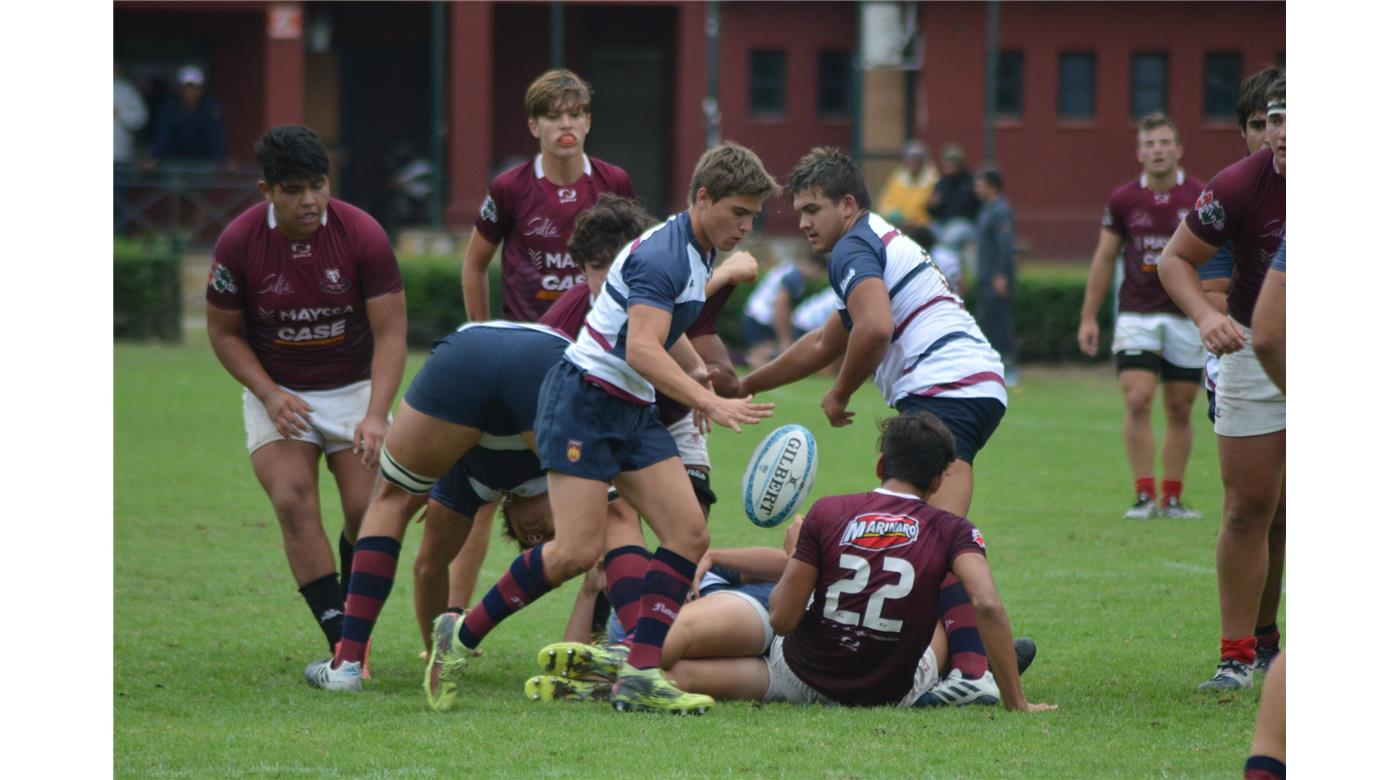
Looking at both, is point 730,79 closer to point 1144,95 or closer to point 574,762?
point 1144,95

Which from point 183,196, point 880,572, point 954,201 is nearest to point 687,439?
point 880,572

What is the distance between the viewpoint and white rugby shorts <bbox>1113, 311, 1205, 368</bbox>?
998 cm

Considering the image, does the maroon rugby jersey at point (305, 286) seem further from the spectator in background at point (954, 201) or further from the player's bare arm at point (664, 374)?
the spectator in background at point (954, 201)

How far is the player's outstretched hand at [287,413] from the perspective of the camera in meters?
6.34

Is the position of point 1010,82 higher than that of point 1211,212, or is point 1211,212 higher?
point 1010,82

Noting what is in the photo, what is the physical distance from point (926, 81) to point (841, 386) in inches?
905

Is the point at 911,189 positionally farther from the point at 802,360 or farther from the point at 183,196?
the point at 802,360

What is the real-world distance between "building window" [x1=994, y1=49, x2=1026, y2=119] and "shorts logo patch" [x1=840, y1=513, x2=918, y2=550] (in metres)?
24.4

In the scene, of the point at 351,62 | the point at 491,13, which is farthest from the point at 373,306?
the point at 351,62

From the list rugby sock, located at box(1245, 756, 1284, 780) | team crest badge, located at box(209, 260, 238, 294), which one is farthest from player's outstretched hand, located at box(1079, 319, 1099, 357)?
rugby sock, located at box(1245, 756, 1284, 780)

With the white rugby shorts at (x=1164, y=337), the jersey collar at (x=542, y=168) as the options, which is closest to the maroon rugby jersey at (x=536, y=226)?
the jersey collar at (x=542, y=168)

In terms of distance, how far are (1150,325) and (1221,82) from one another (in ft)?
66.3

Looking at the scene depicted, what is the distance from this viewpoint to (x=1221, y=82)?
28797 mm

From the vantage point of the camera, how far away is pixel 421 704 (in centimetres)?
570
